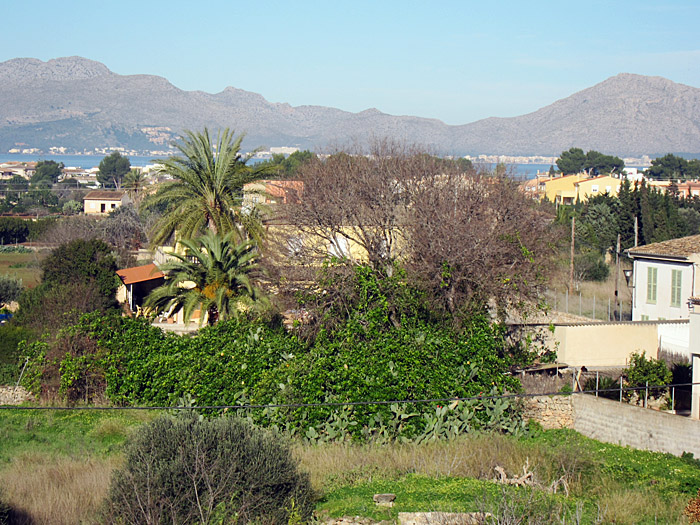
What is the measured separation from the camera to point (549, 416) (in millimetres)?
18047

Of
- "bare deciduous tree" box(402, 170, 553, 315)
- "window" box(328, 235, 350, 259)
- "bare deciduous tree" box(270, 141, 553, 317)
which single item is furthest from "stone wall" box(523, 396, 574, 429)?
"window" box(328, 235, 350, 259)

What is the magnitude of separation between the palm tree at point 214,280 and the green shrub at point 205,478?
1120 cm

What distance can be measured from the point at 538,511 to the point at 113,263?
2424 cm

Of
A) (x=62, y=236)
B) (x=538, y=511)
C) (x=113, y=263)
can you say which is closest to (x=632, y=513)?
(x=538, y=511)

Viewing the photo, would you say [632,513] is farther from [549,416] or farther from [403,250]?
[403,250]

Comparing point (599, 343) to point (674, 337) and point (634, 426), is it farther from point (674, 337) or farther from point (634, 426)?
point (634, 426)

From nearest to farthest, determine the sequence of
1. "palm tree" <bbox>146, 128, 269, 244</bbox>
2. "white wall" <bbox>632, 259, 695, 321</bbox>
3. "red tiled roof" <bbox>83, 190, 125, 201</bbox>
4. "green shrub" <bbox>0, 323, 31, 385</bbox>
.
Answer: "green shrub" <bbox>0, 323, 31, 385</bbox> < "palm tree" <bbox>146, 128, 269, 244</bbox> < "white wall" <bbox>632, 259, 695, 321</bbox> < "red tiled roof" <bbox>83, 190, 125, 201</bbox>

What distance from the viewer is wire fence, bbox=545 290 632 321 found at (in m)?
31.9

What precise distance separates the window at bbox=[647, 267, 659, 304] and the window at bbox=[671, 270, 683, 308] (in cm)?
76

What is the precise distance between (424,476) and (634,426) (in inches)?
277

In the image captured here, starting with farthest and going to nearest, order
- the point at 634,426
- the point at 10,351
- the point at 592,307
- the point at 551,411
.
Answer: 1. the point at 592,307
2. the point at 10,351
3. the point at 551,411
4. the point at 634,426

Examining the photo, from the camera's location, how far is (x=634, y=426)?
16.9 meters

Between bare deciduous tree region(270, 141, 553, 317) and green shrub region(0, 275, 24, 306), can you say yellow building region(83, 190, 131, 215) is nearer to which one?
green shrub region(0, 275, 24, 306)

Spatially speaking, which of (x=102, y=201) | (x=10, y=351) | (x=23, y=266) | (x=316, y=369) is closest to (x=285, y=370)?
(x=316, y=369)
